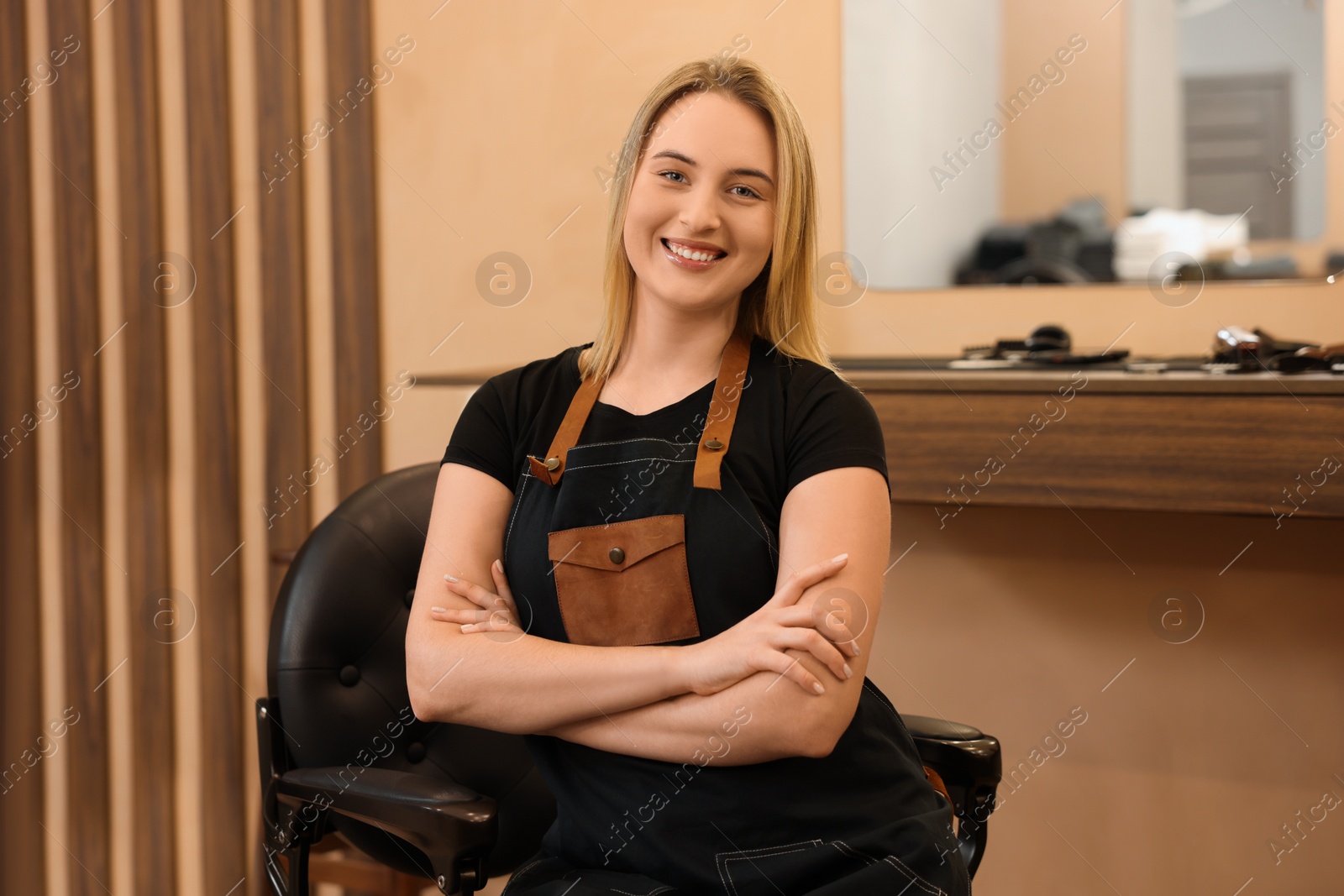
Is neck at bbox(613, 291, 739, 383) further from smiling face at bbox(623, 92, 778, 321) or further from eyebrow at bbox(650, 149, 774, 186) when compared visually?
eyebrow at bbox(650, 149, 774, 186)

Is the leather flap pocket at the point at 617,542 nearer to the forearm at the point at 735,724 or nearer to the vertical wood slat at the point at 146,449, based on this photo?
the forearm at the point at 735,724

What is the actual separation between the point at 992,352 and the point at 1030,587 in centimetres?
54

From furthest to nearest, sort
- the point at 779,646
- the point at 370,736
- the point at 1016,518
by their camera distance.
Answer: the point at 1016,518 < the point at 370,736 < the point at 779,646

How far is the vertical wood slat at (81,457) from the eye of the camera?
2.61 m

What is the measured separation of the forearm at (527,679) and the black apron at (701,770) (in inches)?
3.2

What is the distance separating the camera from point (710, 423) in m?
1.35

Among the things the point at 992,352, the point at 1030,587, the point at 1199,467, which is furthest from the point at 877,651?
the point at 1199,467

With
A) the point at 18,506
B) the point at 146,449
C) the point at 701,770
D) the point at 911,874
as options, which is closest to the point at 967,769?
the point at 911,874

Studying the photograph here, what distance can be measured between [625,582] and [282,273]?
1800 millimetres

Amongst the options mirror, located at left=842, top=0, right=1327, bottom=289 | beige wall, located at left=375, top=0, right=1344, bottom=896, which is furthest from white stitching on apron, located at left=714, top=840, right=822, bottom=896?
mirror, located at left=842, top=0, right=1327, bottom=289

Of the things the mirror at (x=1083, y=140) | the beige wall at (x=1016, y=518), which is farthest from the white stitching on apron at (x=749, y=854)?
the mirror at (x=1083, y=140)

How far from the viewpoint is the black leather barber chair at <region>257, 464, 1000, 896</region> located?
1407mm

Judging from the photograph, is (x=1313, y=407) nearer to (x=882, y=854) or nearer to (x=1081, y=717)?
(x=1081, y=717)

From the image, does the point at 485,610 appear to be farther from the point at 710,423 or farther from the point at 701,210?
the point at 701,210
